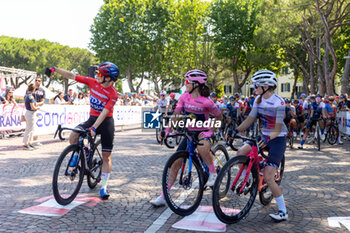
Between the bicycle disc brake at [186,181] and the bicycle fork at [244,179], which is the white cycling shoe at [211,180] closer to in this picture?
the bicycle disc brake at [186,181]

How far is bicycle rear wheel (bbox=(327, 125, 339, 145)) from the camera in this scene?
1533 cm

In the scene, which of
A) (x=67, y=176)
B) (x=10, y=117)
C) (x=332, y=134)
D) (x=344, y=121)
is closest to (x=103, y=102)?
(x=67, y=176)

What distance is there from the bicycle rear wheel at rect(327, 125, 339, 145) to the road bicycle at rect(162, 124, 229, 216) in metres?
11.5

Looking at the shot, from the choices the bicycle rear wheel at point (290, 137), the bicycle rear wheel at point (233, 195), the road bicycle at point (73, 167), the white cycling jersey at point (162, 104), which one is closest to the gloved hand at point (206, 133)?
the bicycle rear wheel at point (233, 195)

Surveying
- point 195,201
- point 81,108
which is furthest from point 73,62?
point 195,201

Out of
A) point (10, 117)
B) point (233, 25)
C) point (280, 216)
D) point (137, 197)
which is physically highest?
point (233, 25)

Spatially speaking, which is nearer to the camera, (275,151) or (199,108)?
(275,151)

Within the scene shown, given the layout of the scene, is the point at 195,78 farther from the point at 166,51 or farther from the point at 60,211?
the point at 166,51

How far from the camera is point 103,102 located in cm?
580

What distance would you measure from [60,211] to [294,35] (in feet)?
106

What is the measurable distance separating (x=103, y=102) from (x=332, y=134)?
40.0 feet

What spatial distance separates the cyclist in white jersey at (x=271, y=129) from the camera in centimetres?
479

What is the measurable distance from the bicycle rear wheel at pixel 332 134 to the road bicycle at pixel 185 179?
1147cm

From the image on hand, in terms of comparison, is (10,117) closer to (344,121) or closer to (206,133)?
(206,133)
